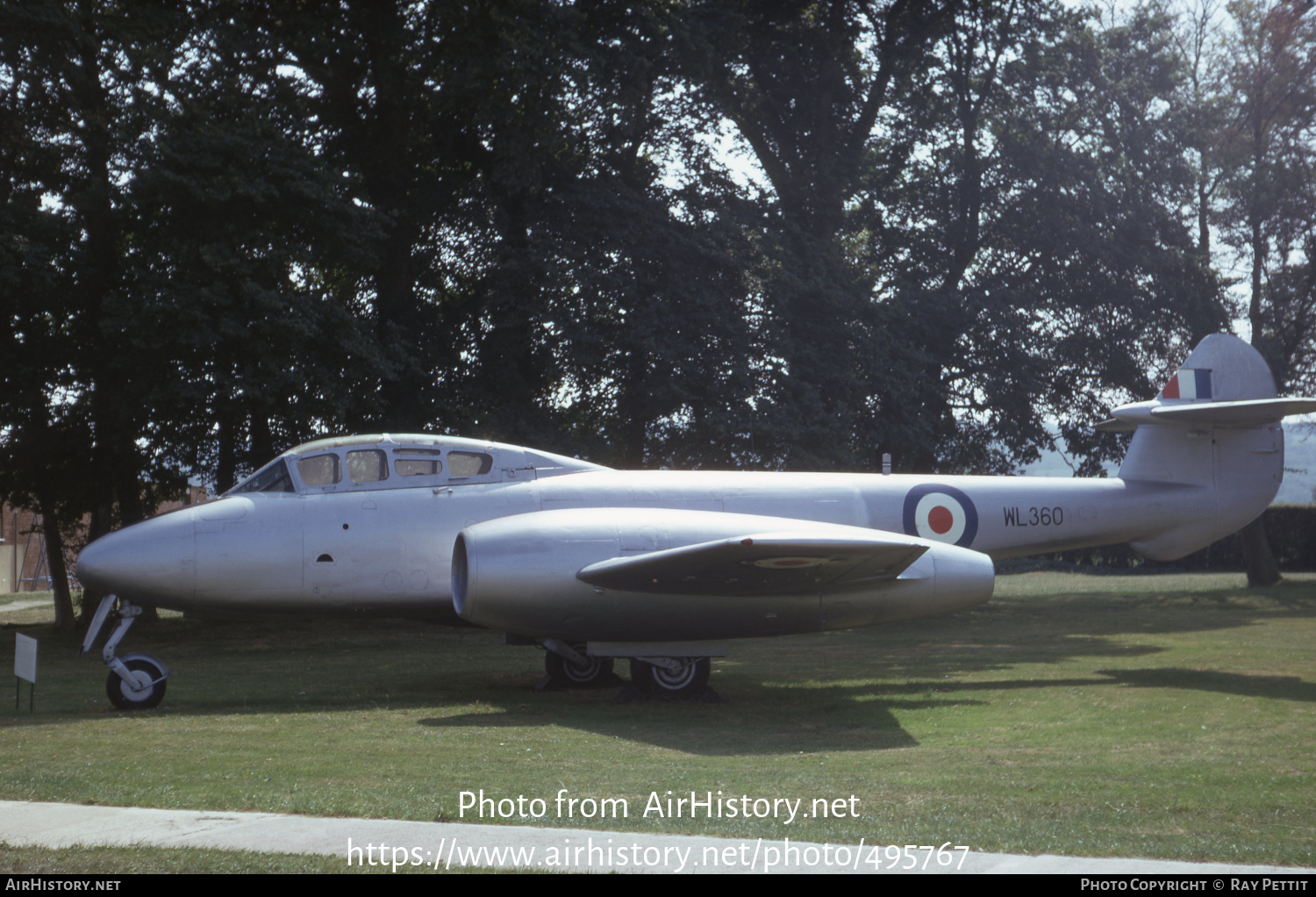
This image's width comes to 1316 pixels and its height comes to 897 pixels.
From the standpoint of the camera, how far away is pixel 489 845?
5.51m

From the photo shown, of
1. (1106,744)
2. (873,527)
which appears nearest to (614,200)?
(873,527)

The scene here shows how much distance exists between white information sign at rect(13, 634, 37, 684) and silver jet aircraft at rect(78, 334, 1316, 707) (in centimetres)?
67

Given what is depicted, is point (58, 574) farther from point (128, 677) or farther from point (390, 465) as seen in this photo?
point (390, 465)

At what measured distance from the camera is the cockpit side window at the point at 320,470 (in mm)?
12297

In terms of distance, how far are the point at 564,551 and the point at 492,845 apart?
5.70 m

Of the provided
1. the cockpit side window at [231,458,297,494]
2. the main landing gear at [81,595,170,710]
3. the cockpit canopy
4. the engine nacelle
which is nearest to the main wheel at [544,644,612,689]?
the engine nacelle

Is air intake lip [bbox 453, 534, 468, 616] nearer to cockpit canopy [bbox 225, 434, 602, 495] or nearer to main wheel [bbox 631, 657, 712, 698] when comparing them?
cockpit canopy [bbox 225, 434, 602, 495]

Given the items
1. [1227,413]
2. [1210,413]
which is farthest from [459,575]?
[1227,413]

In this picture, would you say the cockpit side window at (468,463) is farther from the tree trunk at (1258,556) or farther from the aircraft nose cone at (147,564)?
the tree trunk at (1258,556)

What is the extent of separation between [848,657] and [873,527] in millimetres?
3678

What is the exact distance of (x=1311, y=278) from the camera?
27531 millimetres

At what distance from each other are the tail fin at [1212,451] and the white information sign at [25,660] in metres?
13.5

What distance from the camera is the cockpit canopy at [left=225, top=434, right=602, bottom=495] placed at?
1230 centimetres
